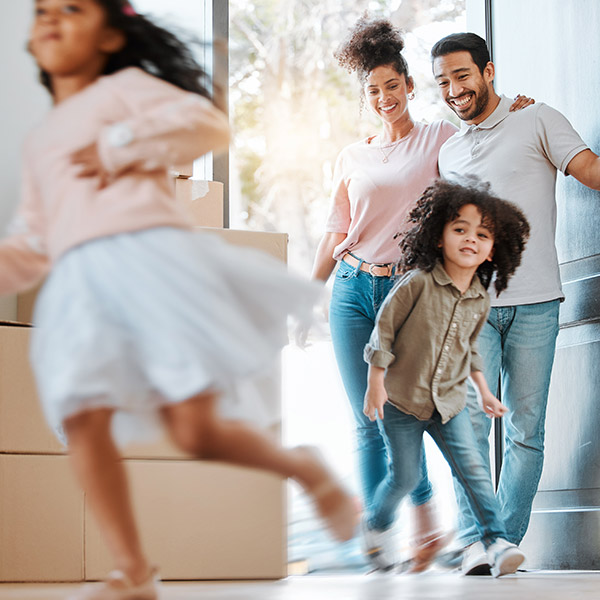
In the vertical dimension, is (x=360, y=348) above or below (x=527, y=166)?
below

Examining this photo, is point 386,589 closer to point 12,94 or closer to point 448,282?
point 448,282

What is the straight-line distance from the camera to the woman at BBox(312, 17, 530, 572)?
86.4 inches

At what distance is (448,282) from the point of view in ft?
6.77

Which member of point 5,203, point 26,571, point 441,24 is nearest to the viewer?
point 5,203

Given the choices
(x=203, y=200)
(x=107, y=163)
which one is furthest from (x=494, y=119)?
(x=107, y=163)

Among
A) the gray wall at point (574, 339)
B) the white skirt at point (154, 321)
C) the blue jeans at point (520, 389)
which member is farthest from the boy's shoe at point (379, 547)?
the white skirt at point (154, 321)

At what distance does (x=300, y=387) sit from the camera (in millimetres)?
3508

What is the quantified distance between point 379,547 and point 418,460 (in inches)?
9.4

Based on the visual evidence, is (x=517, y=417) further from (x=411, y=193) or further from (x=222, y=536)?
(x=222, y=536)

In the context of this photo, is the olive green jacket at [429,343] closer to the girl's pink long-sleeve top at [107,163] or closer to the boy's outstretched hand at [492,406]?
the boy's outstretched hand at [492,406]

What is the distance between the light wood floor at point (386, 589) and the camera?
1.48 m

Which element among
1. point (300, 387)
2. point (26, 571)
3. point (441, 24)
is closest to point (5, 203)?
point (26, 571)

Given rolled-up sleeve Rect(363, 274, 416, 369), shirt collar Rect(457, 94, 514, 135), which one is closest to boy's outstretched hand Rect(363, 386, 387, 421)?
rolled-up sleeve Rect(363, 274, 416, 369)

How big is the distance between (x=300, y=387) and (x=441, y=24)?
158 centimetres
